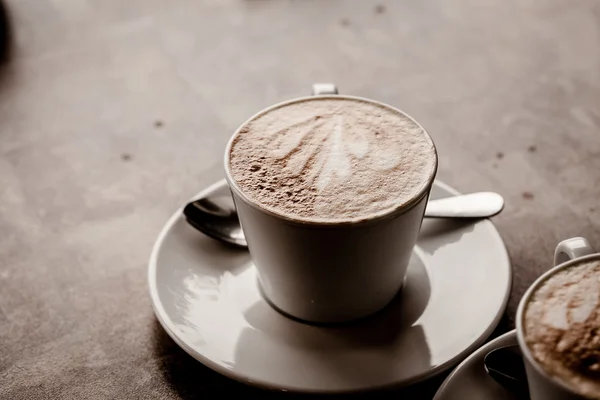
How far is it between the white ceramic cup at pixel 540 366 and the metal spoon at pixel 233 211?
0.66 ft

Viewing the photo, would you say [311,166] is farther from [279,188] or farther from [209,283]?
[209,283]

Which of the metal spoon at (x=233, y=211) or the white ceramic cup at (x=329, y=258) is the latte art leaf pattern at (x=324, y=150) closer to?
the white ceramic cup at (x=329, y=258)

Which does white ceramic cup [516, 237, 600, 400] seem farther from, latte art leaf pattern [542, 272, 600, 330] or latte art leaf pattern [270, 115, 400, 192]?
latte art leaf pattern [270, 115, 400, 192]

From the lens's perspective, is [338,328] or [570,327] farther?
[338,328]

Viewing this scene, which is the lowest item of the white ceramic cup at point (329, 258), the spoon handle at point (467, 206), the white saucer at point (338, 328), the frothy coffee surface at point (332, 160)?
the white saucer at point (338, 328)

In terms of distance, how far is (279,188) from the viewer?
2.20ft

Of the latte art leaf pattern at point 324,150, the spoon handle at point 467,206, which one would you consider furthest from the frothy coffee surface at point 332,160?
the spoon handle at point 467,206

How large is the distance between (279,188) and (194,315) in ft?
0.59

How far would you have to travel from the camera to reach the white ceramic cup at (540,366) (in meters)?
0.50

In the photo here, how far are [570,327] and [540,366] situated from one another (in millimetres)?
43

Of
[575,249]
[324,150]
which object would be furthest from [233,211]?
[575,249]

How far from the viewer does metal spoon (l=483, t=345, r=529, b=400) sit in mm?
617

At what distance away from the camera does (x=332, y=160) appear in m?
0.70

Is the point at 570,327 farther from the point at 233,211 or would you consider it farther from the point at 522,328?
the point at 233,211
